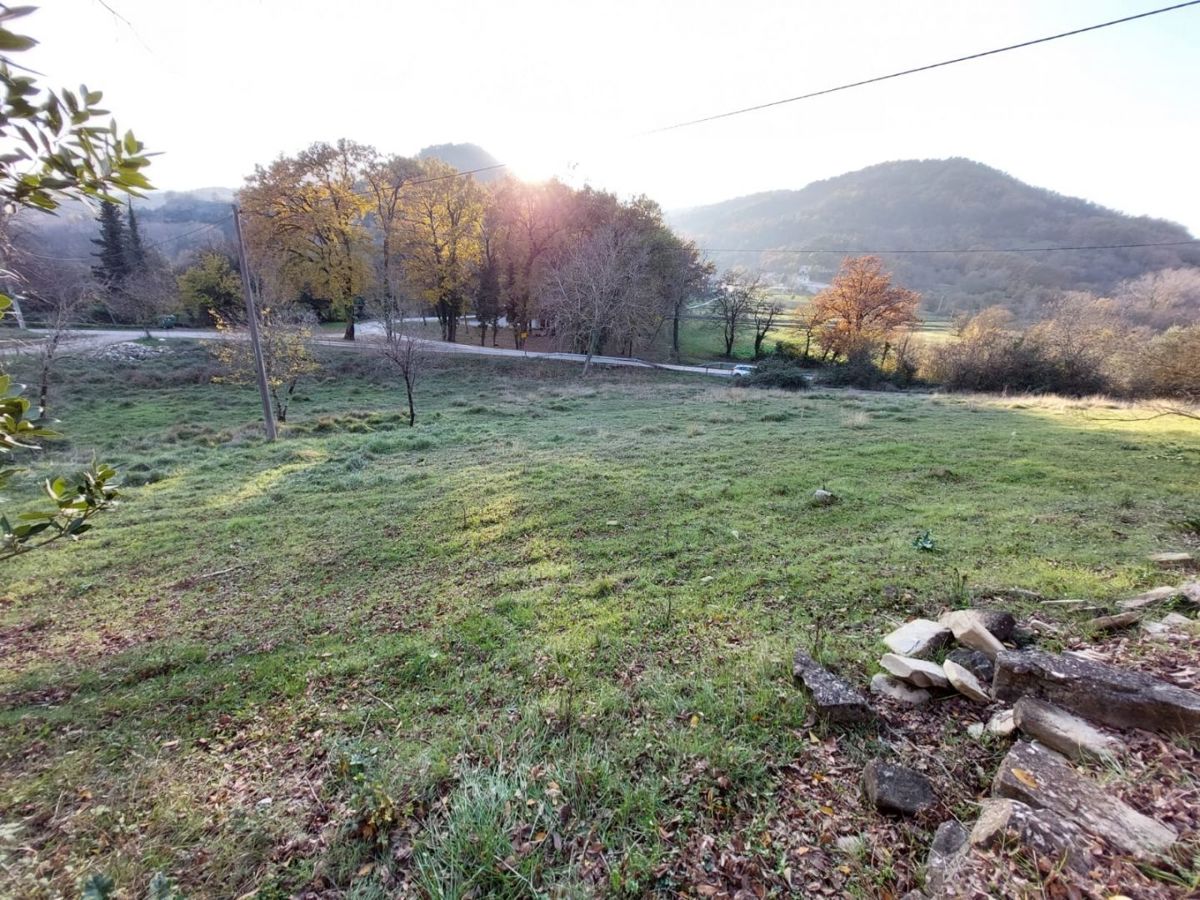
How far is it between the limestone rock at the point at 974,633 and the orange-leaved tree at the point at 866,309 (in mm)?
31343

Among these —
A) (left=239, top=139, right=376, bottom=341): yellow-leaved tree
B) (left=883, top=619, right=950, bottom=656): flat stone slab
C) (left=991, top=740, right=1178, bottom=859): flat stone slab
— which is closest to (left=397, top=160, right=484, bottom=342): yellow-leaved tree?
(left=239, top=139, right=376, bottom=341): yellow-leaved tree

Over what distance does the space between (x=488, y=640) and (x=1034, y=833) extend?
3.59 m

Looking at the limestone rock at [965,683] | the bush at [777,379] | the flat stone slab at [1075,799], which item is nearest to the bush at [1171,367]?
the bush at [777,379]

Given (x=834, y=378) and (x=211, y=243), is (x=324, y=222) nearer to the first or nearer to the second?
(x=211, y=243)

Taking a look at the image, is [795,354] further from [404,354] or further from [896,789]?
[896,789]

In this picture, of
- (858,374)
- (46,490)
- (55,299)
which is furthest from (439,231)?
(46,490)

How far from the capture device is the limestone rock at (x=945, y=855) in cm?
170

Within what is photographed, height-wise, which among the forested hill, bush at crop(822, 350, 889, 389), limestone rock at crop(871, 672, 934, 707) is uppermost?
the forested hill

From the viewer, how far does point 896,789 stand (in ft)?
7.14

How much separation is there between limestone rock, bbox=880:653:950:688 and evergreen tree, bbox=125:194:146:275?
158ft

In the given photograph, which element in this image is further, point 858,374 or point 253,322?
point 858,374

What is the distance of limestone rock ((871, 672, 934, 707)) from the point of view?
292 cm

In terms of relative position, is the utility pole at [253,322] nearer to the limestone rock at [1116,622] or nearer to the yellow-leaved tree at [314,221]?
the yellow-leaved tree at [314,221]

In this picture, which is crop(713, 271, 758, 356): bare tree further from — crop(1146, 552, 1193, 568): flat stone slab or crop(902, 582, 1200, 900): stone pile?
crop(902, 582, 1200, 900): stone pile
